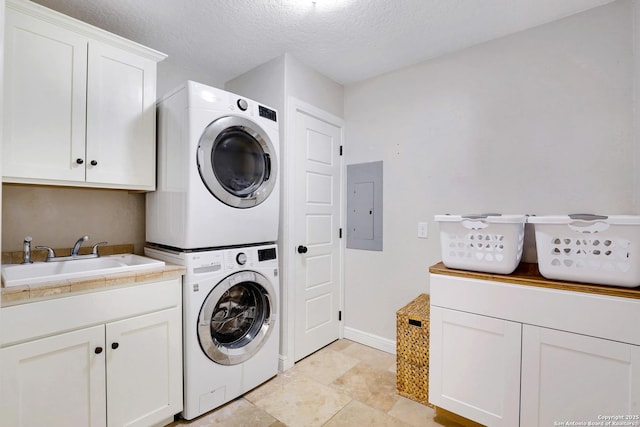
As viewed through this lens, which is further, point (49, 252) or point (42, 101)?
point (49, 252)

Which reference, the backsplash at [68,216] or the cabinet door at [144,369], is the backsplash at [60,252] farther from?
the cabinet door at [144,369]

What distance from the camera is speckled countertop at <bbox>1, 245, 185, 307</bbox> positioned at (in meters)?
1.23

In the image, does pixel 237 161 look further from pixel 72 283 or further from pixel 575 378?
pixel 575 378

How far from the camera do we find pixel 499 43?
6.82ft

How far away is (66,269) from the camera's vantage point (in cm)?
179

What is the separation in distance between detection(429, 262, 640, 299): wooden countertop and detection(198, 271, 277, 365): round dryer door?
1142mm

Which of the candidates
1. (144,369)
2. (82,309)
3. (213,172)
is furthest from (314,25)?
(144,369)

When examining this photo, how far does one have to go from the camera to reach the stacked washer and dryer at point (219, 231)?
1.74 m

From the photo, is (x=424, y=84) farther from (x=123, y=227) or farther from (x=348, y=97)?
(x=123, y=227)

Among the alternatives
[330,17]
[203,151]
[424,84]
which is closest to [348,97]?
[424,84]

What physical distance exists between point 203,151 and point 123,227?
952 millimetres

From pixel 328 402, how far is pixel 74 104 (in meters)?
2.29

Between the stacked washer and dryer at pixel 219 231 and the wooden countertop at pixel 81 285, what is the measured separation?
5.7 inches

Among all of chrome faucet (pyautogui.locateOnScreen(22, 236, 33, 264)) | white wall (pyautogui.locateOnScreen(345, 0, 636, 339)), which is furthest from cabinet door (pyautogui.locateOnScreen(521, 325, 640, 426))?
chrome faucet (pyautogui.locateOnScreen(22, 236, 33, 264))
